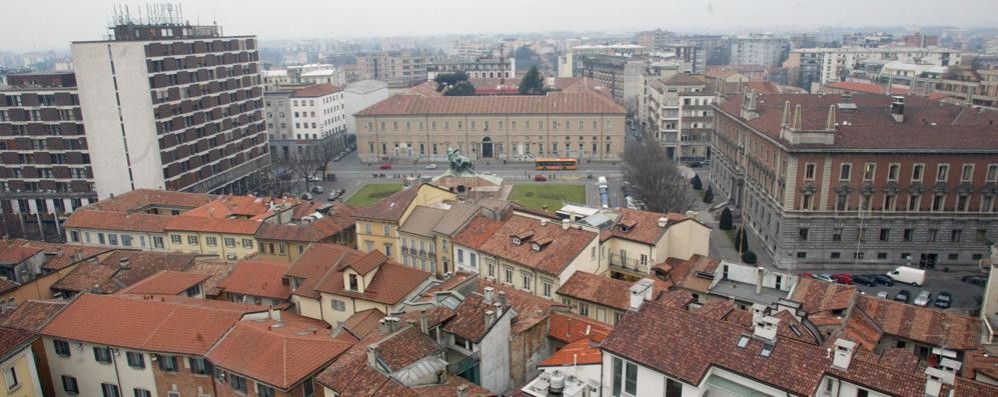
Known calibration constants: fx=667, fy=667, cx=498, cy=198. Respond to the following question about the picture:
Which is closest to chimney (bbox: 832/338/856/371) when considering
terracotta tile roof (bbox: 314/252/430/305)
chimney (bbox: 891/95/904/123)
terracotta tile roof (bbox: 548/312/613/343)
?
terracotta tile roof (bbox: 548/312/613/343)

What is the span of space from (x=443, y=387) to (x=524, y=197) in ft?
232

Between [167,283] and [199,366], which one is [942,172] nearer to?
[199,366]

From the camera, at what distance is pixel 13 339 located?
1399 inches

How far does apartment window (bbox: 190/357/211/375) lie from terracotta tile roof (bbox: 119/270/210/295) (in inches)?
461

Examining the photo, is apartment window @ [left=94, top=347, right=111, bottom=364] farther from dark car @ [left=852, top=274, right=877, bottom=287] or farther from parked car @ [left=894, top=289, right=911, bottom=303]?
dark car @ [left=852, top=274, right=877, bottom=287]

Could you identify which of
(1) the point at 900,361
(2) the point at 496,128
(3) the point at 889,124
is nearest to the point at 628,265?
(1) the point at 900,361

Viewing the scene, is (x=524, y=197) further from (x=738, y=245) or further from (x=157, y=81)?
(x=157, y=81)

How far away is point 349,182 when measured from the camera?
116750 mm

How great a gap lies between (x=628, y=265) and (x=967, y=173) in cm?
3664

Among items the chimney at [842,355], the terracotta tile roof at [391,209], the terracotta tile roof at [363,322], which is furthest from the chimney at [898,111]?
the terracotta tile roof at [363,322]

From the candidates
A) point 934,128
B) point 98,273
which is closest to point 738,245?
point 934,128

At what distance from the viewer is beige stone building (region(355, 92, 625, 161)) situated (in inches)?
5079

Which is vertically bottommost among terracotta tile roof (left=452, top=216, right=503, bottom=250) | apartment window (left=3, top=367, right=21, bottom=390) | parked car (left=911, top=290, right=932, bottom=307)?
parked car (left=911, top=290, right=932, bottom=307)

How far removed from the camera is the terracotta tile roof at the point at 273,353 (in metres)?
33.6
